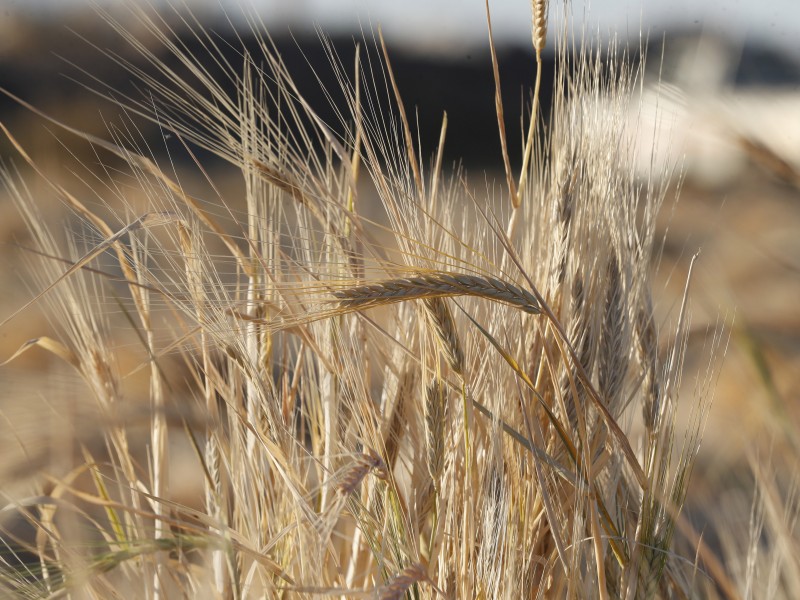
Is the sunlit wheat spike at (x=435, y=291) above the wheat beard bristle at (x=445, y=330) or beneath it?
above

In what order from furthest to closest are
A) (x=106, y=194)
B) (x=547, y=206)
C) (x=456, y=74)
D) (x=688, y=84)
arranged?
(x=456, y=74)
(x=106, y=194)
(x=547, y=206)
(x=688, y=84)

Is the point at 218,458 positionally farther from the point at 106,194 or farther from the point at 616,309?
the point at 106,194

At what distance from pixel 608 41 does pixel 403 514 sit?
36 cm

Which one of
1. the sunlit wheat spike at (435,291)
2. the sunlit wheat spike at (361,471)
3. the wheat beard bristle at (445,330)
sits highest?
the sunlit wheat spike at (435,291)

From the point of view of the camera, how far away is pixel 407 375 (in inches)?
21.0

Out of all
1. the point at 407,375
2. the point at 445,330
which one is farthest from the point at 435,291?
the point at 407,375

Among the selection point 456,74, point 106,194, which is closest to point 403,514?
point 106,194

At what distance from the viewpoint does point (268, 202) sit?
559 millimetres

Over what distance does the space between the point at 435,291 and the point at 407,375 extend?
200 mm

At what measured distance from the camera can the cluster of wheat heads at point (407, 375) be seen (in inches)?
16.2

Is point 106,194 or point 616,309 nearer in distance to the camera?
point 616,309

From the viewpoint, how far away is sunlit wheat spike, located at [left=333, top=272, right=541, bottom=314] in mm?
343

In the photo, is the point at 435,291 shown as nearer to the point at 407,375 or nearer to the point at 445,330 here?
the point at 445,330

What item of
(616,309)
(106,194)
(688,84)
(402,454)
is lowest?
(106,194)
